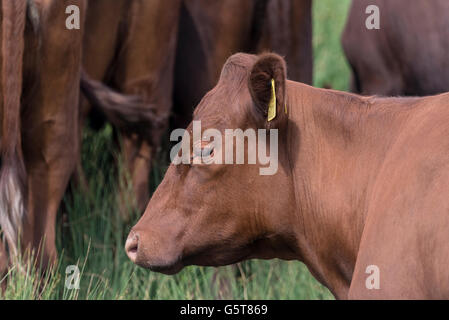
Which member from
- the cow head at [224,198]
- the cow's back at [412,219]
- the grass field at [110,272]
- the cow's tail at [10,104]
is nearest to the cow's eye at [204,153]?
the cow head at [224,198]

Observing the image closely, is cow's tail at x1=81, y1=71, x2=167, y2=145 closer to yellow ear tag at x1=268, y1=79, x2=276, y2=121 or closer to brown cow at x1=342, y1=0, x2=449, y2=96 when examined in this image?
brown cow at x1=342, y1=0, x2=449, y2=96

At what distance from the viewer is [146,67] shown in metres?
6.34

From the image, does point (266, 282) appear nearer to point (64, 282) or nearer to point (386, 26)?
point (64, 282)

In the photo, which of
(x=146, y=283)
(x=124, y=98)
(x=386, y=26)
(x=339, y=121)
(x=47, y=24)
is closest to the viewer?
(x=339, y=121)

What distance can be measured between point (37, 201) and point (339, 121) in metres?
2.02

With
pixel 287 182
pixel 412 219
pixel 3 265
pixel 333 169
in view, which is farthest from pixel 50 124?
pixel 412 219

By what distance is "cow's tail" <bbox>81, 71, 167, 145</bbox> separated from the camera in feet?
19.4

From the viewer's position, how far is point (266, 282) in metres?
5.58

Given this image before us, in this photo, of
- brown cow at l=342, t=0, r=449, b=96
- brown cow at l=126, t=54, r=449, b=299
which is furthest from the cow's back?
brown cow at l=342, t=0, r=449, b=96

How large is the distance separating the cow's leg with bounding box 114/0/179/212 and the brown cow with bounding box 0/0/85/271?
104 cm

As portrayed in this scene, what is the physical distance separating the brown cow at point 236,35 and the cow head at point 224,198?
2884 millimetres

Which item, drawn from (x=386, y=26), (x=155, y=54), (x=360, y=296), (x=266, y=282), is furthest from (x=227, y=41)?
(x=360, y=296)

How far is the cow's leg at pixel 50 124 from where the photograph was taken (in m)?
4.98

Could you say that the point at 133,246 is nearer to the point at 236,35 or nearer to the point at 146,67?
the point at 146,67
